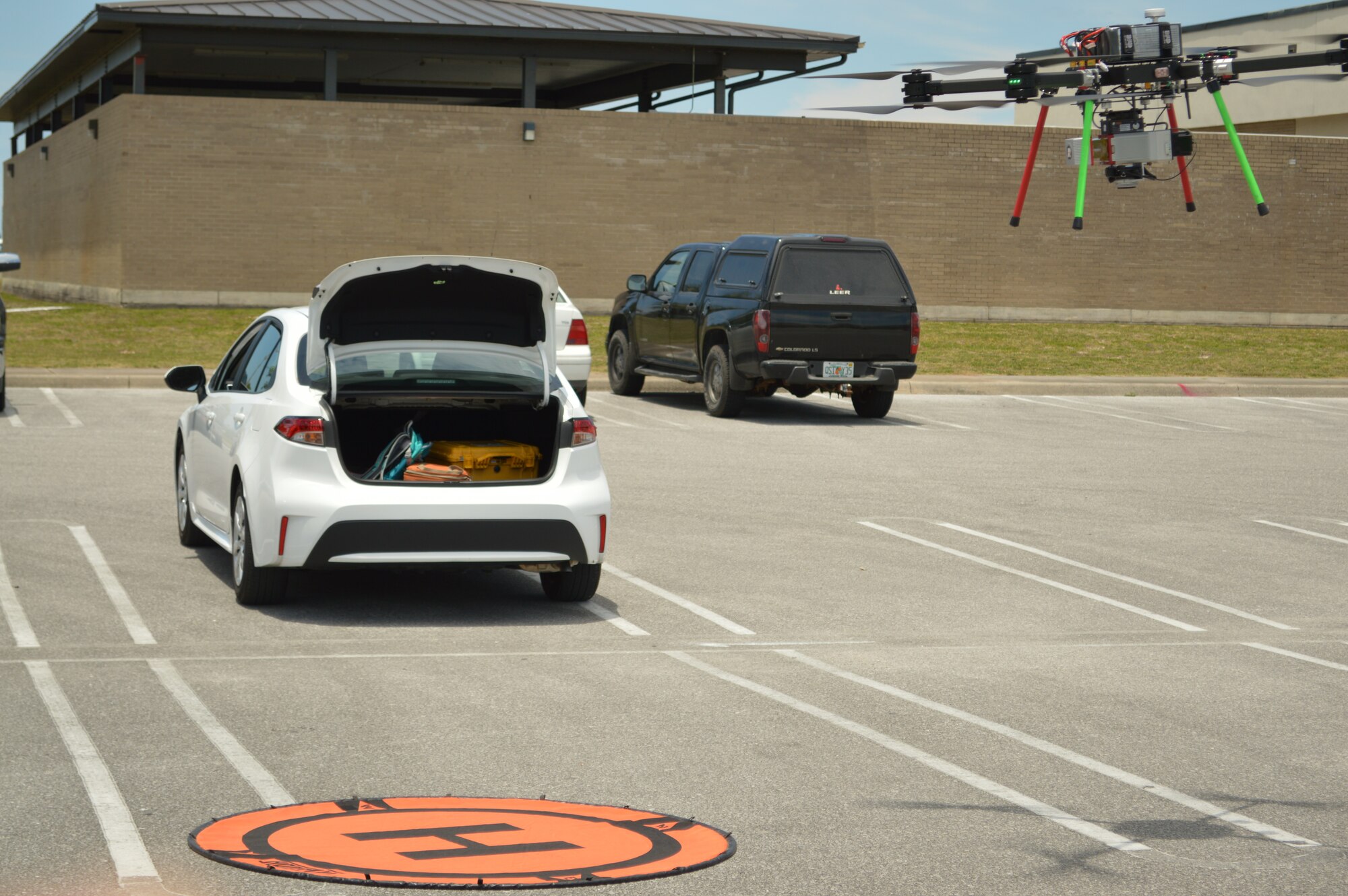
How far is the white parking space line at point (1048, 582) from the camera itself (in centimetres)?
927

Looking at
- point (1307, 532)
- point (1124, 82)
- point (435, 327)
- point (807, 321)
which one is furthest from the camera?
point (1124, 82)

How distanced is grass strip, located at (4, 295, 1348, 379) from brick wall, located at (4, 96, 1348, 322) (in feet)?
4.61

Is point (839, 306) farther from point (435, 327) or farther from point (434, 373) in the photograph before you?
point (434, 373)

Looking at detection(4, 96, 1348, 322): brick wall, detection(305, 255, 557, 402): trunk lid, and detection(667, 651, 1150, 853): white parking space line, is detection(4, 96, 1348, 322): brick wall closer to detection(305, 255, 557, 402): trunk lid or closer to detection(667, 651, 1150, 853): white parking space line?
detection(305, 255, 557, 402): trunk lid

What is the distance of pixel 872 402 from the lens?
19.9 metres

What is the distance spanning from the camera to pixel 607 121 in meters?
33.0

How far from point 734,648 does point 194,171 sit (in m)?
25.9

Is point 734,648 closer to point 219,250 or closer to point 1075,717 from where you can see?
point 1075,717

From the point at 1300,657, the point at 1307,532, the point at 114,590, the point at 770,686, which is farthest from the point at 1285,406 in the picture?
the point at 114,590

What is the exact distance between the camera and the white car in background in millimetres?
18984

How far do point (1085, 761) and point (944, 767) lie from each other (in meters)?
0.55

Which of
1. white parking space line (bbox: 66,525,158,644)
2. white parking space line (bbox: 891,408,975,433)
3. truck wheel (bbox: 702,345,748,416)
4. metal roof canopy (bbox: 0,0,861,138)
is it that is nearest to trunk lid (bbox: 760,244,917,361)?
truck wheel (bbox: 702,345,748,416)

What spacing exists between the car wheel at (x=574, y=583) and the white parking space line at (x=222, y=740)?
7.58 ft

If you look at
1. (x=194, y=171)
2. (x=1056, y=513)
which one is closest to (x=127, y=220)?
(x=194, y=171)
